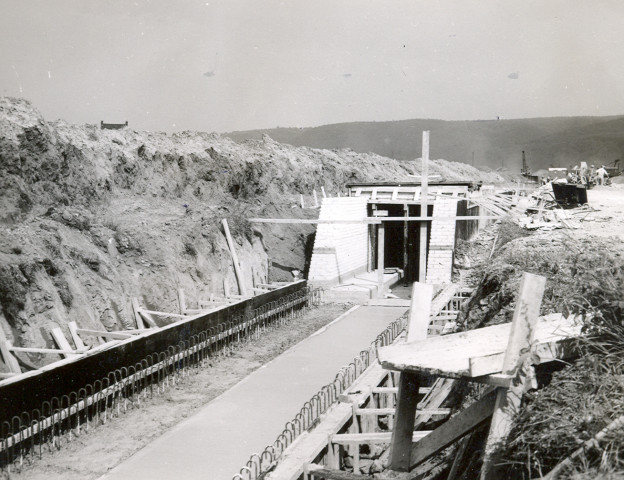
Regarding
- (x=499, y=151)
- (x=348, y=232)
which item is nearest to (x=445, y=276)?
(x=348, y=232)

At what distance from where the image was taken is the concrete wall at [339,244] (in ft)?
66.2

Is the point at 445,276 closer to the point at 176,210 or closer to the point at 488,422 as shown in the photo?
the point at 176,210

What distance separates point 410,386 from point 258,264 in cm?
1580

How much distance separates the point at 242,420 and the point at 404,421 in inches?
210

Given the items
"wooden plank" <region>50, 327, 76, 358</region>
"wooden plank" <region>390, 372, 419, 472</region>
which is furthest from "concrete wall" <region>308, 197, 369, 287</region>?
"wooden plank" <region>390, 372, 419, 472</region>

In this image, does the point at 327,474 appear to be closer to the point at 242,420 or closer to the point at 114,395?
the point at 242,420

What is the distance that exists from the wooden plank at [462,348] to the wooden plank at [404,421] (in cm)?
20

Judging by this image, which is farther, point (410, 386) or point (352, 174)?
point (352, 174)

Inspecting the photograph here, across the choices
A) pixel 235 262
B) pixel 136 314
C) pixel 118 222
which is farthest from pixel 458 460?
pixel 235 262

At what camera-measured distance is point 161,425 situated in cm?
957

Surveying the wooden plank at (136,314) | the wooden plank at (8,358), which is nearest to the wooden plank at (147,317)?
the wooden plank at (136,314)

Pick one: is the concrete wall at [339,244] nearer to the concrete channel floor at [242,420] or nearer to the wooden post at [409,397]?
the concrete channel floor at [242,420]

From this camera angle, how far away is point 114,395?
10.0 m

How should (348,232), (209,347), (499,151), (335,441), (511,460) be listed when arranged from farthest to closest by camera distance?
(499,151) → (348,232) → (209,347) → (335,441) → (511,460)
